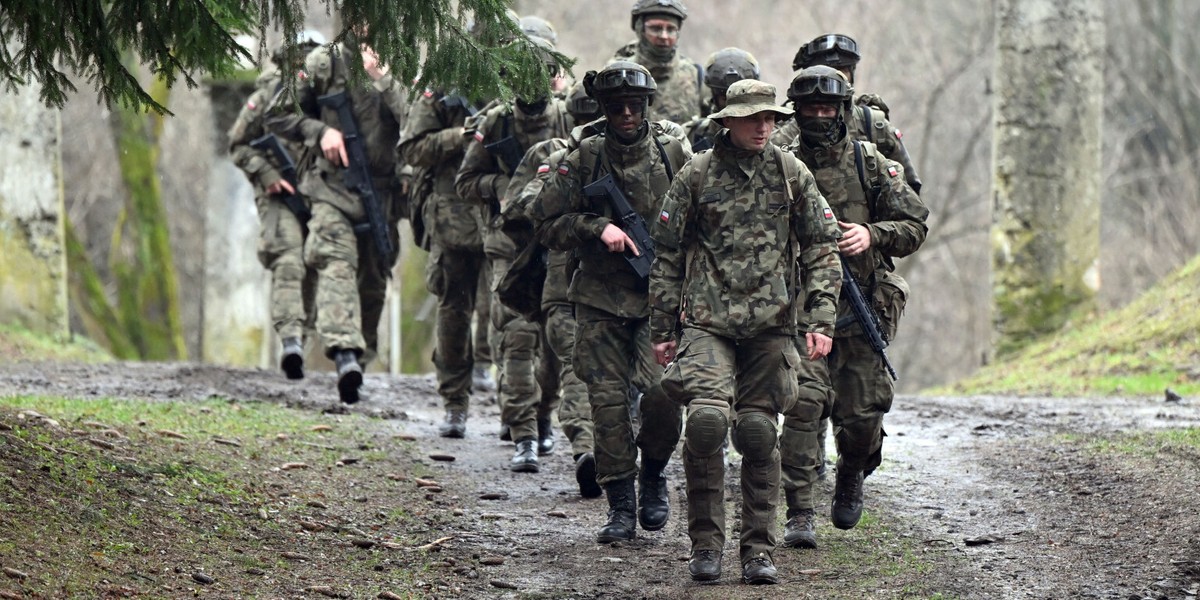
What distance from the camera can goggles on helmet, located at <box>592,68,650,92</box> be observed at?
780 cm

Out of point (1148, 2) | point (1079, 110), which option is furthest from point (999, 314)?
point (1148, 2)

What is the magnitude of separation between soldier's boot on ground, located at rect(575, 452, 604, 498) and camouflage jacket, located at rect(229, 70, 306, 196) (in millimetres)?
4169

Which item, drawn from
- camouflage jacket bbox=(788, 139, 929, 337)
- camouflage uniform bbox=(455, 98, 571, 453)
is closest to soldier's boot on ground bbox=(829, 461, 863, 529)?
camouflage jacket bbox=(788, 139, 929, 337)

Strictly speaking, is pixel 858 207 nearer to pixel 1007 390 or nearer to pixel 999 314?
pixel 1007 390

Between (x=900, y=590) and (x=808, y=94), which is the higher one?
(x=808, y=94)

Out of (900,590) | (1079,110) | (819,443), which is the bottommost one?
(900,590)

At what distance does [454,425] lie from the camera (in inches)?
441

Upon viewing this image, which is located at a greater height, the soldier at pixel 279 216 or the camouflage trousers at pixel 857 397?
the soldier at pixel 279 216

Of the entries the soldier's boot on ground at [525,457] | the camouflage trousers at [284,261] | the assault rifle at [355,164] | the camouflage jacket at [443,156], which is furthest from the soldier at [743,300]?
the camouflage trousers at [284,261]

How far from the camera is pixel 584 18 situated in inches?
1296

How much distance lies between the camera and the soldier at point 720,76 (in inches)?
381

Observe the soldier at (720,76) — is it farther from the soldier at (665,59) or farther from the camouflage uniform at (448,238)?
the camouflage uniform at (448,238)

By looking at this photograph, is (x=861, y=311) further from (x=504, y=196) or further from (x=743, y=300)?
(x=504, y=196)

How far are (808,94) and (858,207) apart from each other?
620 mm
